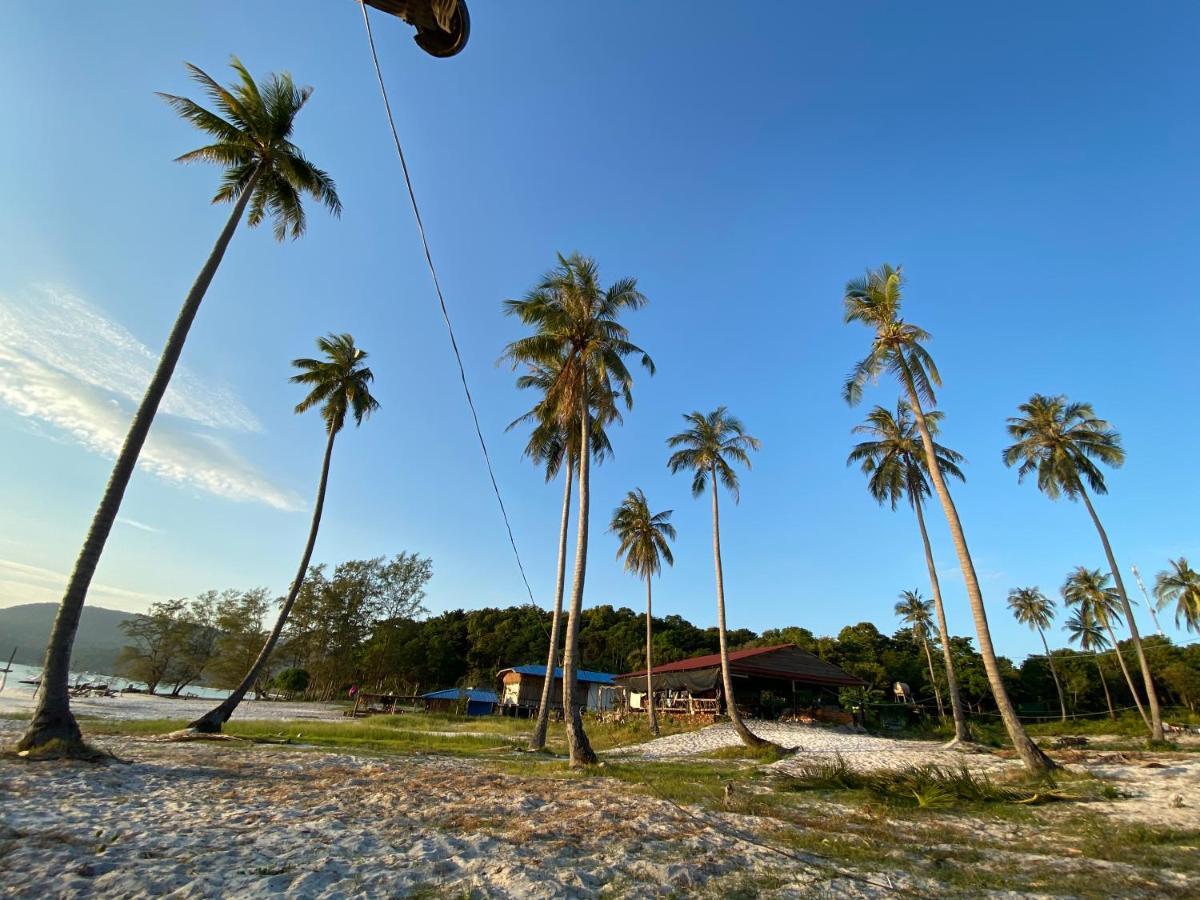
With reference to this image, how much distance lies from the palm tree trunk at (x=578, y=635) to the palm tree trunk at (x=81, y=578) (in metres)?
10.2

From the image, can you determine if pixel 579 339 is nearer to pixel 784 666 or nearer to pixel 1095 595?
pixel 784 666

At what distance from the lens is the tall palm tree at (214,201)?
409 inches

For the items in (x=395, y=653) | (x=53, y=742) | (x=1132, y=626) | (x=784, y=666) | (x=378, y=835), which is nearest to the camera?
(x=378, y=835)

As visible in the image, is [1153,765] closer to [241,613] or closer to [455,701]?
[455,701]

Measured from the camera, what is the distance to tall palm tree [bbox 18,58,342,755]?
34.1 feet

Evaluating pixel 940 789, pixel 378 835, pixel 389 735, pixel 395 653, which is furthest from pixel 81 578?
pixel 395 653

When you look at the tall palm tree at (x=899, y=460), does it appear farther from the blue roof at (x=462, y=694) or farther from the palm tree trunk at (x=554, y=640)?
the blue roof at (x=462, y=694)

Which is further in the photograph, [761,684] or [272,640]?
[761,684]

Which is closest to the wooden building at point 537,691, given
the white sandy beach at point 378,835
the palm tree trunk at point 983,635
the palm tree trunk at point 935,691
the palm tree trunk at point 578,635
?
the palm tree trunk at point 935,691

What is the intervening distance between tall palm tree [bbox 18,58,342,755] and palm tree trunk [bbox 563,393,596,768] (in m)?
10.1

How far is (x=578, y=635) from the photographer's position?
56.1 feet

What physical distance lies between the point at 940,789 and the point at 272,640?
21.7 metres

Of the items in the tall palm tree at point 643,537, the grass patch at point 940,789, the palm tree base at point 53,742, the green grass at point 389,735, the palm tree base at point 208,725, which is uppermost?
the tall palm tree at point 643,537

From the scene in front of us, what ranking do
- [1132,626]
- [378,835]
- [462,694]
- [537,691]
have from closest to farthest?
[378,835] < [1132,626] < [537,691] < [462,694]
